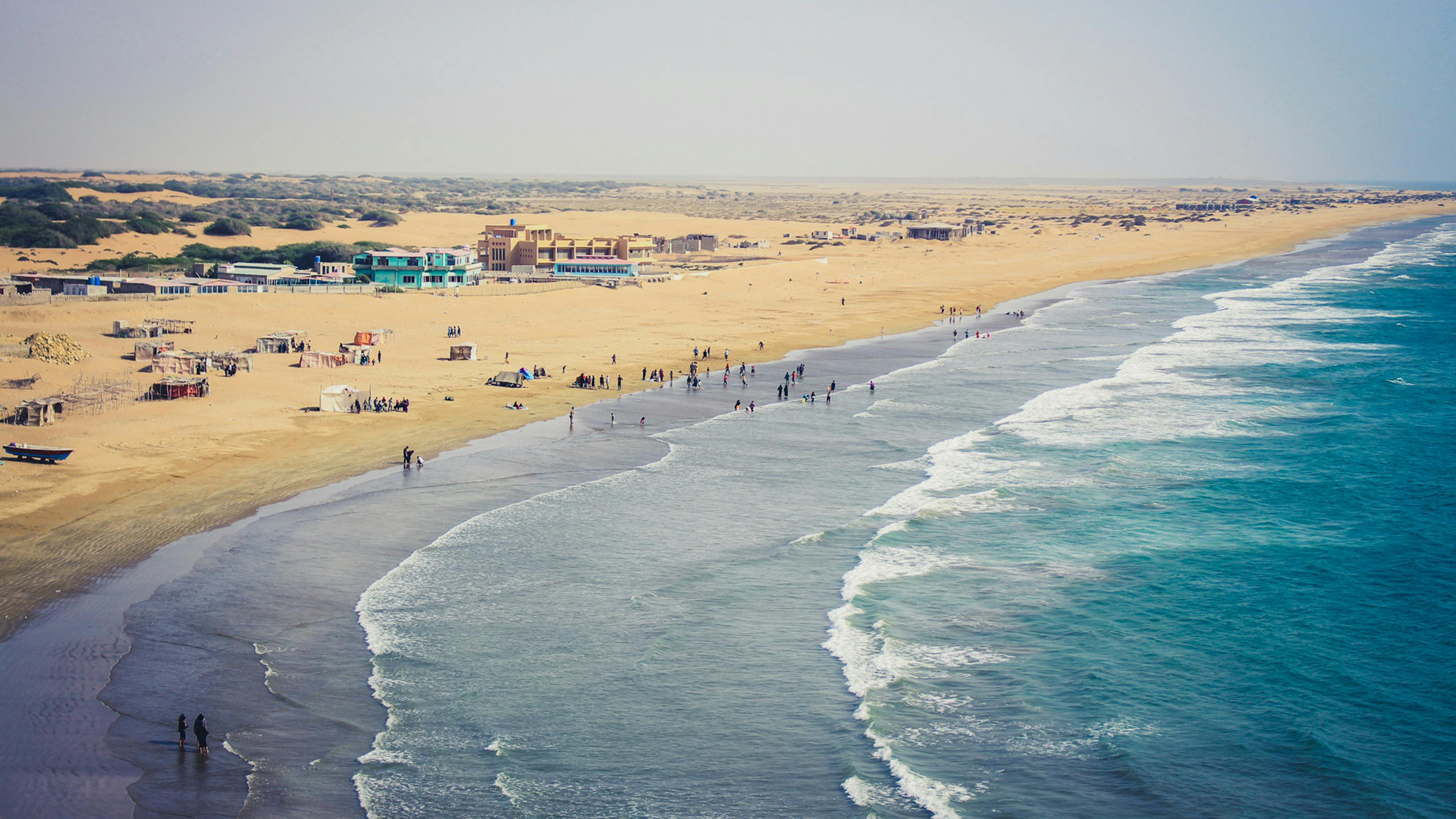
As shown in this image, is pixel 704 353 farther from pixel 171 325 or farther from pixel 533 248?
pixel 533 248

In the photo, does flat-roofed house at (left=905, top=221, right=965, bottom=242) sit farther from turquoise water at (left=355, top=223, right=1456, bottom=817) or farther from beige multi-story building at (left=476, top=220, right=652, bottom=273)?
turquoise water at (left=355, top=223, right=1456, bottom=817)

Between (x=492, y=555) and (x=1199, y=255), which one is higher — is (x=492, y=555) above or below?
below

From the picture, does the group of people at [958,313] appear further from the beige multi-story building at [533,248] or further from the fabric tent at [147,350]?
the fabric tent at [147,350]

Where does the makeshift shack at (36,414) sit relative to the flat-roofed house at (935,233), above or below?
below

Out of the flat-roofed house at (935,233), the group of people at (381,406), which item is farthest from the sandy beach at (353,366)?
the flat-roofed house at (935,233)

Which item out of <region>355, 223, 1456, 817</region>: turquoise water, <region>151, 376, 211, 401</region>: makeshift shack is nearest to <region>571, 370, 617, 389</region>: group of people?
<region>355, 223, 1456, 817</region>: turquoise water

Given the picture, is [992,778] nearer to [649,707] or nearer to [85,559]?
[649,707]

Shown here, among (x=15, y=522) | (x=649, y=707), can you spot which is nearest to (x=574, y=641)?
(x=649, y=707)
